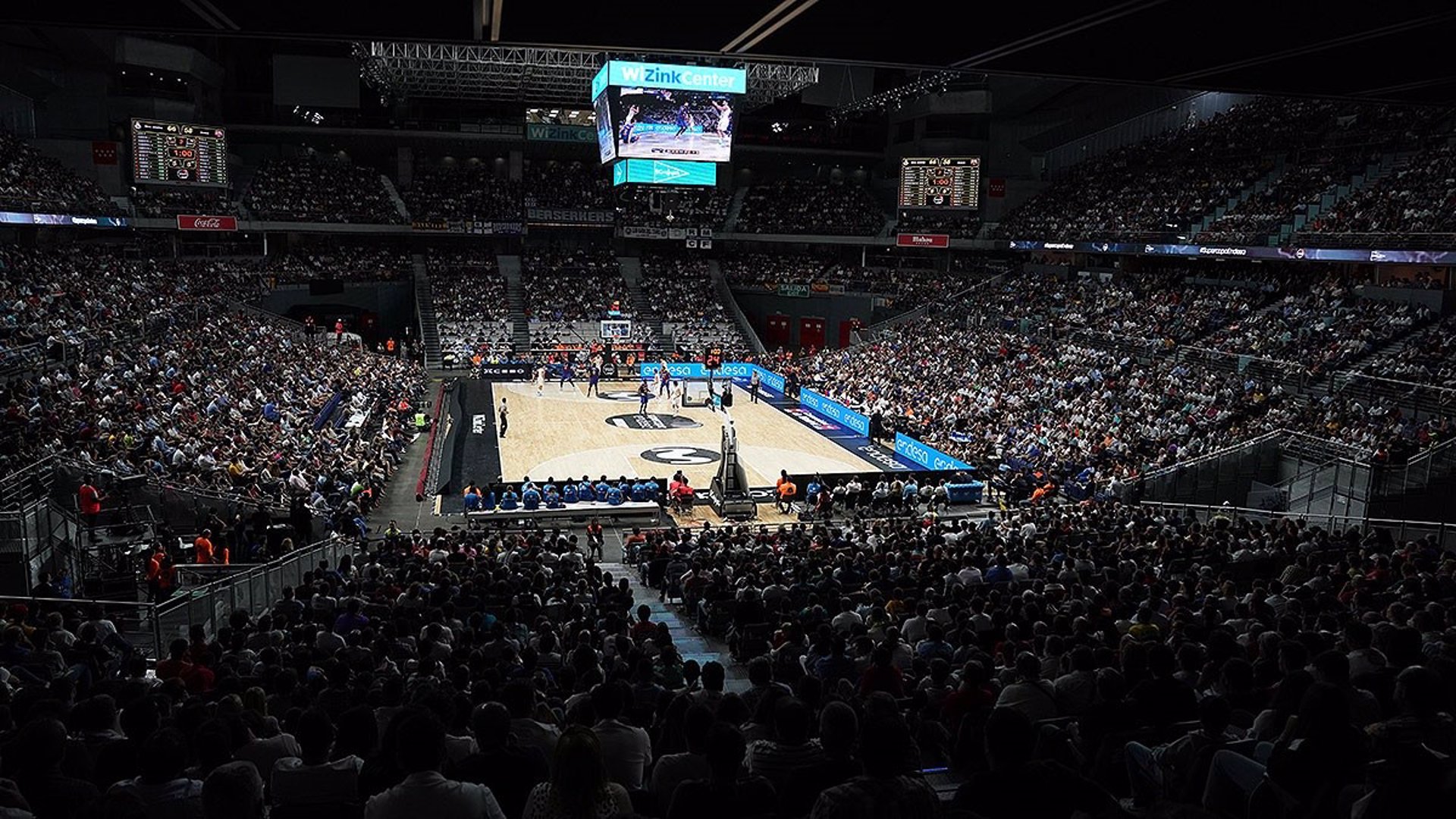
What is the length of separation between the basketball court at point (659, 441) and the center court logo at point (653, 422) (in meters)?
0.04

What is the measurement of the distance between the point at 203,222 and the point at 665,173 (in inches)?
973

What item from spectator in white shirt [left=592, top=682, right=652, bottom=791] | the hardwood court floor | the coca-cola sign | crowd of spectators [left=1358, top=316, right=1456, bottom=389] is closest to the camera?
spectator in white shirt [left=592, top=682, right=652, bottom=791]

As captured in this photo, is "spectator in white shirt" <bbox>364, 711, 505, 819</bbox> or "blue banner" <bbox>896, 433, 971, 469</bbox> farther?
"blue banner" <bbox>896, 433, 971, 469</bbox>

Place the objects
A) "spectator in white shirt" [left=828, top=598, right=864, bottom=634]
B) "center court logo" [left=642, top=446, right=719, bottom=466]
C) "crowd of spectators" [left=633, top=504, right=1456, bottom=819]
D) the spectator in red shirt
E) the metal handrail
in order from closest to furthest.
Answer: "crowd of spectators" [left=633, top=504, right=1456, bottom=819], "spectator in white shirt" [left=828, top=598, right=864, bottom=634], the spectator in red shirt, the metal handrail, "center court logo" [left=642, top=446, right=719, bottom=466]

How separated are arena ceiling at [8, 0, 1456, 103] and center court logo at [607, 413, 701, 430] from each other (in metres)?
32.5

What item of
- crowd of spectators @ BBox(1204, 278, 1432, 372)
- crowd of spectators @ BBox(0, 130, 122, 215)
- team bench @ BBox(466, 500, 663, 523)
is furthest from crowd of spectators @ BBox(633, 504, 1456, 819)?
crowd of spectators @ BBox(0, 130, 122, 215)

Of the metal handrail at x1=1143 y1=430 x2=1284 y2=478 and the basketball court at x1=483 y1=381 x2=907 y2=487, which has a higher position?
the metal handrail at x1=1143 y1=430 x2=1284 y2=478

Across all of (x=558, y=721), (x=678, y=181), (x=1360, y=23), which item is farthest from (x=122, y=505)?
(x=678, y=181)

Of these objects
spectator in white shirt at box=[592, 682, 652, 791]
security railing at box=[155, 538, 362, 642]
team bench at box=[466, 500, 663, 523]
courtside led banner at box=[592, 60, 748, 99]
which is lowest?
team bench at box=[466, 500, 663, 523]

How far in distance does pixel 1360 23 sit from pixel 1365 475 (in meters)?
18.6

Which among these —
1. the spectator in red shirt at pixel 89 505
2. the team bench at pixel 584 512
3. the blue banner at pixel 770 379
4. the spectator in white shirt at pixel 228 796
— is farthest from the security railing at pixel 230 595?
the blue banner at pixel 770 379

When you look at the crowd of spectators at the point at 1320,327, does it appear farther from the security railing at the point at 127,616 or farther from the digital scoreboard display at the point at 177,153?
the digital scoreboard display at the point at 177,153

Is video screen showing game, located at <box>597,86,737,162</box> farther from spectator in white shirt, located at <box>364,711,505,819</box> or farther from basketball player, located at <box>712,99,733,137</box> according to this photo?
spectator in white shirt, located at <box>364,711,505,819</box>

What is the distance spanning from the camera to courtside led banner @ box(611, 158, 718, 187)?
4341 cm
